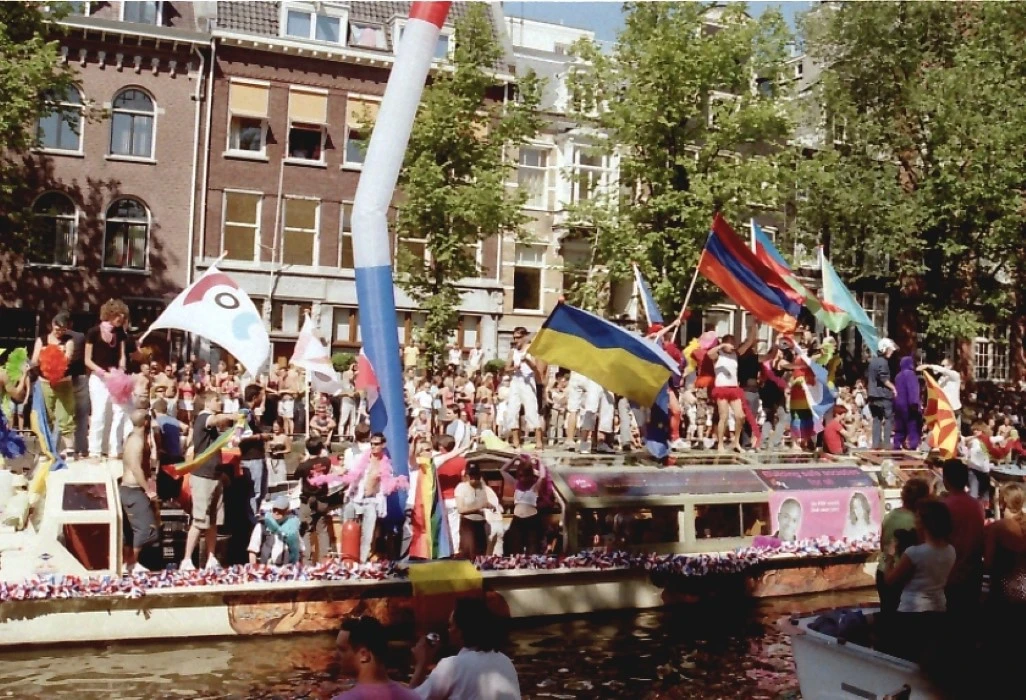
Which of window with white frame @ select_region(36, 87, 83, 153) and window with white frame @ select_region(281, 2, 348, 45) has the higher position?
window with white frame @ select_region(281, 2, 348, 45)

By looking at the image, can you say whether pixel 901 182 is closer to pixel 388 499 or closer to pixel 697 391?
pixel 697 391

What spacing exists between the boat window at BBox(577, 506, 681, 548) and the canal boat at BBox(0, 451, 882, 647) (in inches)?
0.6

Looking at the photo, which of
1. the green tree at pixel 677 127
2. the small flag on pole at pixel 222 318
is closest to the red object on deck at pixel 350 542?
the small flag on pole at pixel 222 318

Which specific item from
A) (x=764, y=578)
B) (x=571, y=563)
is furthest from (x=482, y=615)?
(x=764, y=578)

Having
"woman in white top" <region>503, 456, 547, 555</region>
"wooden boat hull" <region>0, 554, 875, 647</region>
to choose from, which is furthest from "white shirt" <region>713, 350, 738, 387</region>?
"woman in white top" <region>503, 456, 547, 555</region>

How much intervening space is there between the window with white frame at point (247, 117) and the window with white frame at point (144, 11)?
2.76m

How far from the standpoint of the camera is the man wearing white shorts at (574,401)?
18.3 m

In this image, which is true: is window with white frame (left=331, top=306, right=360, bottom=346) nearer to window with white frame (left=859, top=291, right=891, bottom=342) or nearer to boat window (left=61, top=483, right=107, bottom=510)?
window with white frame (left=859, top=291, right=891, bottom=342)

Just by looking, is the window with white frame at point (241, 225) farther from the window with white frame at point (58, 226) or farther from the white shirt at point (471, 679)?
the white shirt at point (471, 679)

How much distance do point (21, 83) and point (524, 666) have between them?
1864cm

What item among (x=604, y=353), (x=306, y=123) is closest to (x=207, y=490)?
(x=604, y=353)

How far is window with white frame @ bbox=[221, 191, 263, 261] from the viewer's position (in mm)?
33719

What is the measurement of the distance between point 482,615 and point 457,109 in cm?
2447

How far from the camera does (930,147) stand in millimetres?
35031
